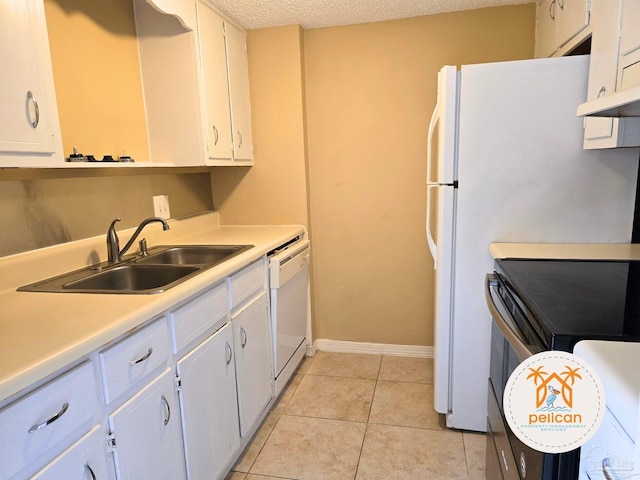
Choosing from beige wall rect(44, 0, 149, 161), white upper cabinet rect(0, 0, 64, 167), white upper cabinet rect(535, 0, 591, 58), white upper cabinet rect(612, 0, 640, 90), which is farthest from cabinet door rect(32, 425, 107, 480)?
white upper cabinet rect(535, 0, 591, 58)

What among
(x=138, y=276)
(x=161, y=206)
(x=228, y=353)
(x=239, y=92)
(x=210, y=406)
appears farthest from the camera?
(x=239, y=92)

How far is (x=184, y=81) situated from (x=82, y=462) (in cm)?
176

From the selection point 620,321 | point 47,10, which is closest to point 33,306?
point 47,10

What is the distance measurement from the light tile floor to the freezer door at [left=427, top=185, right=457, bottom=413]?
0.20 m

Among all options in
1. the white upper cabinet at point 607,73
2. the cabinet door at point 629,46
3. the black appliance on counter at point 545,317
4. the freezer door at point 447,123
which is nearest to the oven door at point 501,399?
the black appliance on counter at point 545,317

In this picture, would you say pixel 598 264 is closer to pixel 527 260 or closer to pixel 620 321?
pixel 527 260

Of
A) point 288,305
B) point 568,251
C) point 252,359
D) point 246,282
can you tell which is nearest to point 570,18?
point 568,251

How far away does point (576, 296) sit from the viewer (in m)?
1.11

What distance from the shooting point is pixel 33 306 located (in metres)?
1.29

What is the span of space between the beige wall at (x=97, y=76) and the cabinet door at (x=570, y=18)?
2045 mm

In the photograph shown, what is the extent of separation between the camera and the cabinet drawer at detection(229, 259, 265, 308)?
1.82 meters

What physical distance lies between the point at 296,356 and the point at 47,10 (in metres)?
2.15

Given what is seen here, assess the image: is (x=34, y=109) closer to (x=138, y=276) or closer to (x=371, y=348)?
(x=138, y=276)

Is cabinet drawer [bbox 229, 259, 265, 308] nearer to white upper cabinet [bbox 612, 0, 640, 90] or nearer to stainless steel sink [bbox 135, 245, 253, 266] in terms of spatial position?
stainless steel sink [bbox 135, 245, 253, 266]
